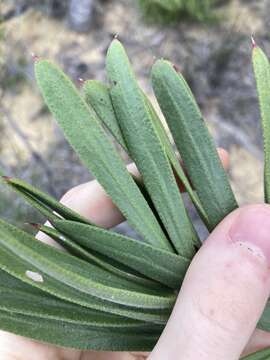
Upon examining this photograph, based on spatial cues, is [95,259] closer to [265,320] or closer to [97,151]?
[97,151]

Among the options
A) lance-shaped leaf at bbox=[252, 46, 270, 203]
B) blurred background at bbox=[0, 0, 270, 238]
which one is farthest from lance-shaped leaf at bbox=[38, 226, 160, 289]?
blurred background at bbox=[0, 0, 270, 238]

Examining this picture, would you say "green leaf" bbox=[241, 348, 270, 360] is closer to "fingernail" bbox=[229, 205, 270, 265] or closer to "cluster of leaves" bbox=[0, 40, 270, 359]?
Answer: "cluster of leaves" bbox=[0, 40, 270, 359]

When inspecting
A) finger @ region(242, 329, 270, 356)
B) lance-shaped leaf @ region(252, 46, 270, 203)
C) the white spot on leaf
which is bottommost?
finger @ region(242, 329, 270, 356)

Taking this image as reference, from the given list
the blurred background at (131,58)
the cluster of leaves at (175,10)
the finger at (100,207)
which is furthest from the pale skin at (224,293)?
the cluster of leaves at (175,10)

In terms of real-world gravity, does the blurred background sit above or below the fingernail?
below

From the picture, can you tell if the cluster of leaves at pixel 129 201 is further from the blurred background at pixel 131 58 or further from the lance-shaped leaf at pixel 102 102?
the blurred background at pixel 131 58

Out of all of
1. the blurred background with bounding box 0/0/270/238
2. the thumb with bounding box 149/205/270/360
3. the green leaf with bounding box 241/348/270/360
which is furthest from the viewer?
the blurred background with bounding box 0/0/270/238

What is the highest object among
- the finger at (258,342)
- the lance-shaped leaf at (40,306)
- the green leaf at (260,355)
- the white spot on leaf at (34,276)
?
the white spot on leaf at (34,276)
